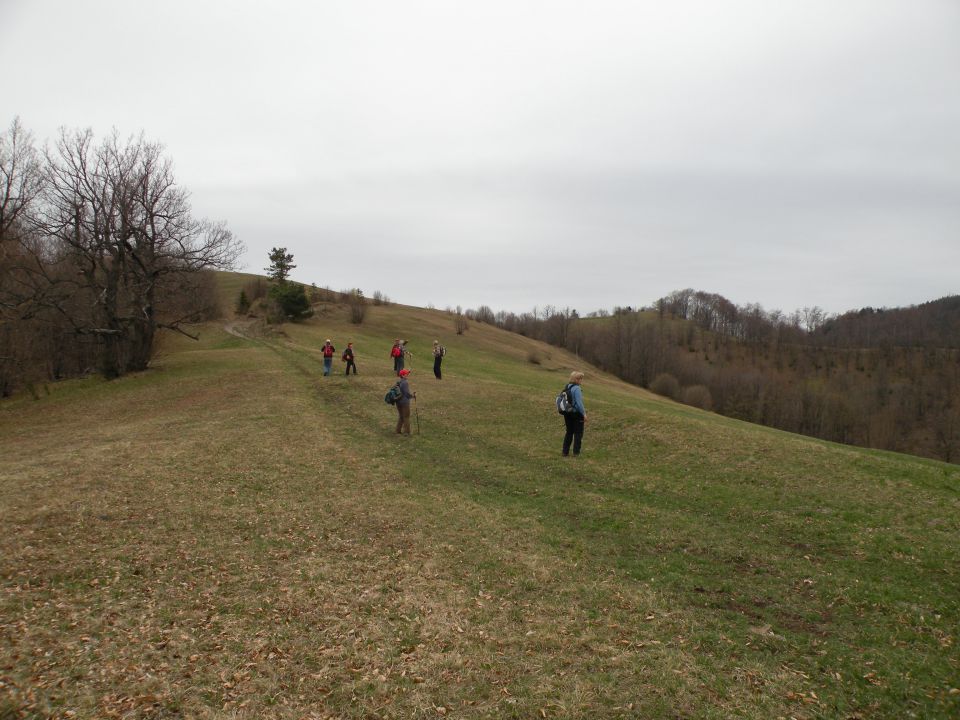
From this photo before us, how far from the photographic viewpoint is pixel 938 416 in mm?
88688

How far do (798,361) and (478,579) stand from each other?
147879mm

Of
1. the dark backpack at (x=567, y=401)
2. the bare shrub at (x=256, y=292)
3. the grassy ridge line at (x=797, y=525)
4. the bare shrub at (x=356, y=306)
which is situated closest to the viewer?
the grassy ridge line at (x=797, y=525)

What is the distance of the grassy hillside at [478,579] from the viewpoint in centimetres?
611

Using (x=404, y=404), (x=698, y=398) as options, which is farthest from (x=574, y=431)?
(x=698, y=398)

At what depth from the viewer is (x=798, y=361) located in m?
134

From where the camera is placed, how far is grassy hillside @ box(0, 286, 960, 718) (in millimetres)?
6105

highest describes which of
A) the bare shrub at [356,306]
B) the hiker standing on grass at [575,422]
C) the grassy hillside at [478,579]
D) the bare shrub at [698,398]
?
the bare shrub at [356,306]

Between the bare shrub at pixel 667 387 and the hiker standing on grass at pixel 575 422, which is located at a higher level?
the hiker standing on grass at pixel 575 422

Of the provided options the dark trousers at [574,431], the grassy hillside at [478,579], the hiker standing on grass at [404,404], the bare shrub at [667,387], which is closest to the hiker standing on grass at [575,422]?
the dark trousers at [574,431]

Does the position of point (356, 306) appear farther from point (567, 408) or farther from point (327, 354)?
point (567, 408)

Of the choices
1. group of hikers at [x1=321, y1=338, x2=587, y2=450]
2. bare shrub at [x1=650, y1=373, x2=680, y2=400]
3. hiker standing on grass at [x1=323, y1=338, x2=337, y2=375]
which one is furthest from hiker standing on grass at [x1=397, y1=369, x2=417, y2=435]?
bare shrub at [x1=650, y1=373, x2=680, y2=400]

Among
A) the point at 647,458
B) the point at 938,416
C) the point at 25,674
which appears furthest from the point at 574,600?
the point at 938,416

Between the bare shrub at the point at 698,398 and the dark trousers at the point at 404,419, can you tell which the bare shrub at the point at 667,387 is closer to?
the bare shrub at the point at 698,398

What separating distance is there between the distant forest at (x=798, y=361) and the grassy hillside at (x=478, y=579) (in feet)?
225
